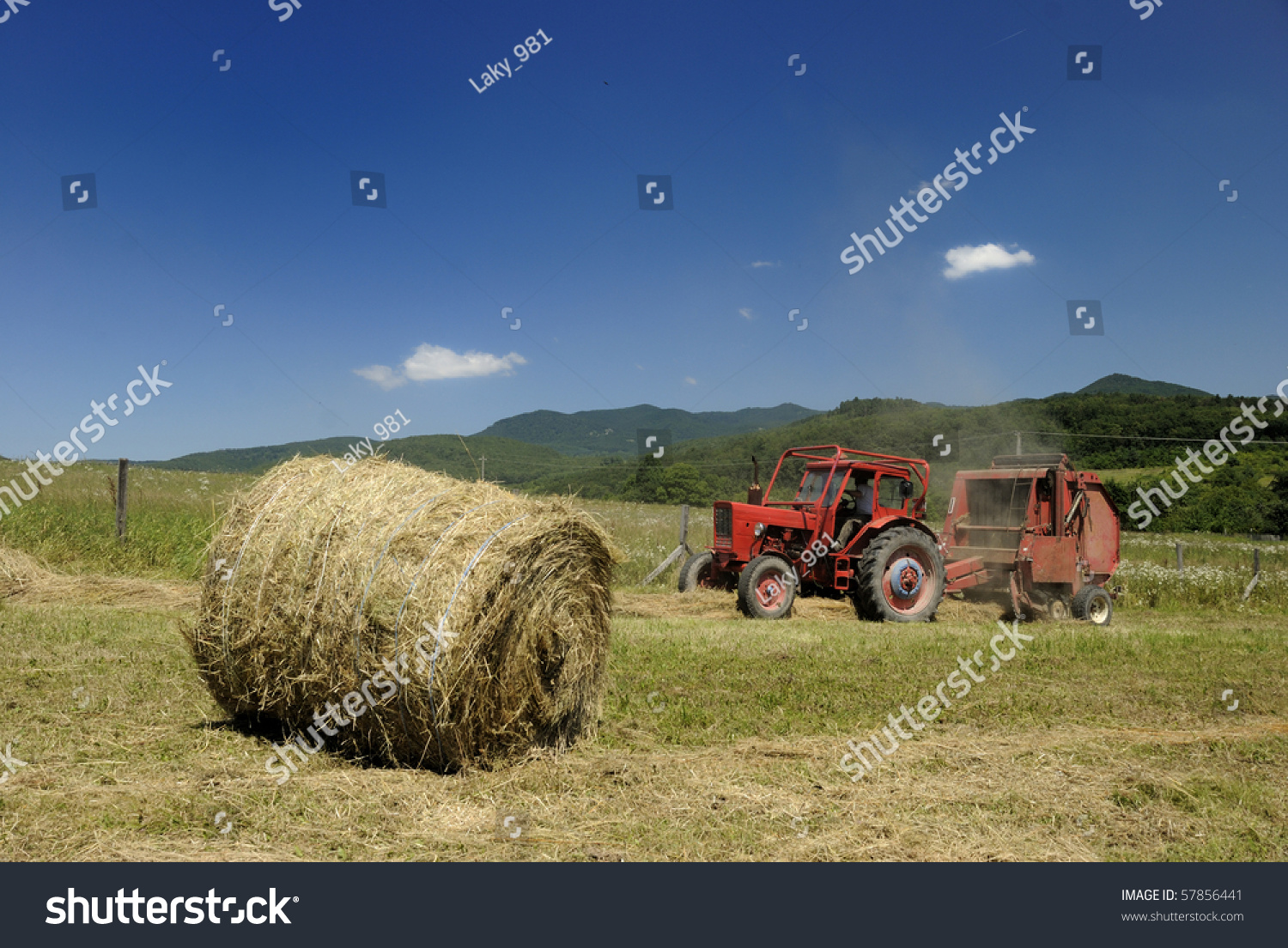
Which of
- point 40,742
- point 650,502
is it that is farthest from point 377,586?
point 650,502

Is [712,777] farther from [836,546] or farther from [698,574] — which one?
[698,574]

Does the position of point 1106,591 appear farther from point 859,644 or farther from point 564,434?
point 564,434

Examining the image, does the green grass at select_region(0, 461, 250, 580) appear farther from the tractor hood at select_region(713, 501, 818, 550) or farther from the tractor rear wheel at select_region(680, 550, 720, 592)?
the tractor hood at select_region(713, 501, 818, 550)

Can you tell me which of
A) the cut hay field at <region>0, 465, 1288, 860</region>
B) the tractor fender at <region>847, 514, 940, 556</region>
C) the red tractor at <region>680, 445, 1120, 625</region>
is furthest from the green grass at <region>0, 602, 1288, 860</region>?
the tractor fender at <region>847, 514, 940, 556</region>

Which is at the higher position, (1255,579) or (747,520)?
(747,520)

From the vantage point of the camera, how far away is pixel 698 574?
1294cm

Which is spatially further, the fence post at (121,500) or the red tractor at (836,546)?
the fence post at (121,500)

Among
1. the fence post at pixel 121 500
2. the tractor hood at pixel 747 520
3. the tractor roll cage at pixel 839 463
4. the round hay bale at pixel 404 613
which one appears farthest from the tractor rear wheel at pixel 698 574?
the fence post at pixel 121 500

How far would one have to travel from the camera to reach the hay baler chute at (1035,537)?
12516mm

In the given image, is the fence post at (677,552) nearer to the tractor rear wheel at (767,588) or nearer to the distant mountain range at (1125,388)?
the tractor rear wheel at (767,588)

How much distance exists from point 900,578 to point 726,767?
7.47 m

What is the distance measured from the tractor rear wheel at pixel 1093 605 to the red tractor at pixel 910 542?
0.02 metres

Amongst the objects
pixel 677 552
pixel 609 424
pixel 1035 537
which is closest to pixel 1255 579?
pixel 1035 537
